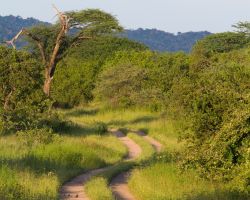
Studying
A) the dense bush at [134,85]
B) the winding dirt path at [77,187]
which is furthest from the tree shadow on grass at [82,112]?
the winding dirt path at [77,187]

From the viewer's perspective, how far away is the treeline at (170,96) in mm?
11852

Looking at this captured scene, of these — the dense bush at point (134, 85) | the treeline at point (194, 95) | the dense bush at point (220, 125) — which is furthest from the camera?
the dense bush at point (134, 85)

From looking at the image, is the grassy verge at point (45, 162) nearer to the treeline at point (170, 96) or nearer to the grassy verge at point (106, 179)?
the grassy verge at point (106, 179)

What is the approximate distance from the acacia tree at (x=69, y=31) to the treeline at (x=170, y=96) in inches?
32.2

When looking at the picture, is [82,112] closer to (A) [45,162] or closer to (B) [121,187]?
(A) [45,162]

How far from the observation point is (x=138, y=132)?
1025 inches

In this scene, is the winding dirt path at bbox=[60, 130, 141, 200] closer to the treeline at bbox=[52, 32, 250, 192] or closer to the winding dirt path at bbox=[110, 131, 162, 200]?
the winding dirt path at bbox=[110, 131, 162, 200]

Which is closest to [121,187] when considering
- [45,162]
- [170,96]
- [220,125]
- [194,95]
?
[45,162]

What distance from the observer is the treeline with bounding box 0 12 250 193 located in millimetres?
11852

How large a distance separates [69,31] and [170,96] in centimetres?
704

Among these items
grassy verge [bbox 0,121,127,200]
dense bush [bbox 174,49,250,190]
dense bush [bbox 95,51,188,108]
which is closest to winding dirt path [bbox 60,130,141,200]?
grassy verge [bbox 0,121,127,200]

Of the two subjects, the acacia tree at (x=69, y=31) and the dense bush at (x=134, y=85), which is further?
the dense bush at (x=134, y=85)

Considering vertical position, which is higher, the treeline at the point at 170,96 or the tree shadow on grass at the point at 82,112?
the treeline at the point at 170,96

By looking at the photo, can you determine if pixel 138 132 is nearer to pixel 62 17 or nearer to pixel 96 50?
pixel 62 17
